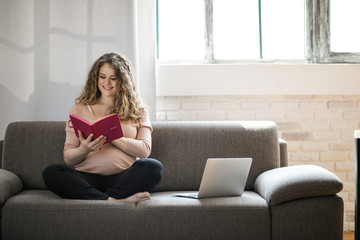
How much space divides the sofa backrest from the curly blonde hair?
0.75 feet

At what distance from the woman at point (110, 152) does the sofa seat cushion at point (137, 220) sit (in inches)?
5.2

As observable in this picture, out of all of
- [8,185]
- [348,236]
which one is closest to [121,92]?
[8,185]

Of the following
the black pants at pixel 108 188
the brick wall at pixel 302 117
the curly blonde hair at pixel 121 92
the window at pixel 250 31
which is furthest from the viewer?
the window at pixel 250 31

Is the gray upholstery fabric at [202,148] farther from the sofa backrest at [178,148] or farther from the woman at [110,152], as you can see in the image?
the woman at [110,152]

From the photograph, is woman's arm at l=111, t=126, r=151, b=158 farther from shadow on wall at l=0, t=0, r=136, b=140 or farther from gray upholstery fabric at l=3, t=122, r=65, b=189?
shadow on wall at l=0, t=0, r=136, b=140

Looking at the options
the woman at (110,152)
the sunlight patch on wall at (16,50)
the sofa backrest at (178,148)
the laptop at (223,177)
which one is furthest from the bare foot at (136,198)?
the sunlight patch on wall at (16,50)

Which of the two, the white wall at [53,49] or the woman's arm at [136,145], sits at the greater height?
the white wall at [53,49]

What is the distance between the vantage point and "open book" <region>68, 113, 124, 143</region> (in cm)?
201

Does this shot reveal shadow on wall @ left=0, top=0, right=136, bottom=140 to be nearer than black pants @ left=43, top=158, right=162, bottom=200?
No

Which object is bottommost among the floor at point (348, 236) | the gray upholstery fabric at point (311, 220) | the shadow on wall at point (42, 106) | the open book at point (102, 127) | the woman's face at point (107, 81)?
the floor at point (348, 236)

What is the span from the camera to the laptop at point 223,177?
205 cm

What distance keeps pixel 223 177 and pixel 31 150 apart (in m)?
1.23

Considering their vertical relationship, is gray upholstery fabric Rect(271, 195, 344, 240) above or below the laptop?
below

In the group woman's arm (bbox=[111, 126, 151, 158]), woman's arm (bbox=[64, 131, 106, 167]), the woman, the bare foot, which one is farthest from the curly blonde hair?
the bare foot
